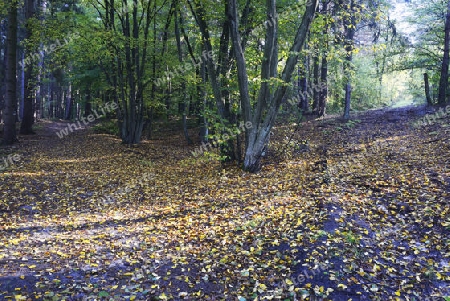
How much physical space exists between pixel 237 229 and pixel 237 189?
2625 mm

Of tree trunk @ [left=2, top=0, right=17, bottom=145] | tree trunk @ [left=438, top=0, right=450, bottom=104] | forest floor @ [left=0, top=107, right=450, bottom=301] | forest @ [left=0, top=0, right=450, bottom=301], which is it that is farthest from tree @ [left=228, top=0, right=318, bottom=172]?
tree trunk @ [left=438, top=0, right=450, bottom=104]

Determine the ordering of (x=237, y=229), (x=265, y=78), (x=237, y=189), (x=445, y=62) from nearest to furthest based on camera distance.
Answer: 1. (x=237, y=229)
2. (x=237, y=189)
3. (x=265, y=78)
4. (x=445, y=62)

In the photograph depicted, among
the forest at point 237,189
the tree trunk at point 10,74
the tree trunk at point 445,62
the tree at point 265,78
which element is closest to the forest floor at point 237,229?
the forest at point 237,189

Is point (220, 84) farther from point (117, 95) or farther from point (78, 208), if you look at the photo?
point (117, 95)

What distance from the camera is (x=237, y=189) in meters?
8.97

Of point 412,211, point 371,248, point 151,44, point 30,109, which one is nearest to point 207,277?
point 371,248

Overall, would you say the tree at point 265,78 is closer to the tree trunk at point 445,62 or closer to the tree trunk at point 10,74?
the tree trunk at point 10,74

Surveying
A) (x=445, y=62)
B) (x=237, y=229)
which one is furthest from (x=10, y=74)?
(x=445, y=62)

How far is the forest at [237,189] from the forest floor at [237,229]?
0.03 meters

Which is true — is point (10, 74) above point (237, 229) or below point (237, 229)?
above

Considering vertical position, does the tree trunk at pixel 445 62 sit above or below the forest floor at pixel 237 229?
above

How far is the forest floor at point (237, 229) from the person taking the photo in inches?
181

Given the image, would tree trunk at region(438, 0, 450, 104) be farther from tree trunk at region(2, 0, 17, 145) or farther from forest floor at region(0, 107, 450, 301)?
tree trunk at region(2, 0, 17, 145)

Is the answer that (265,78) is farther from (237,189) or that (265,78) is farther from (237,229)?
(237,229)
